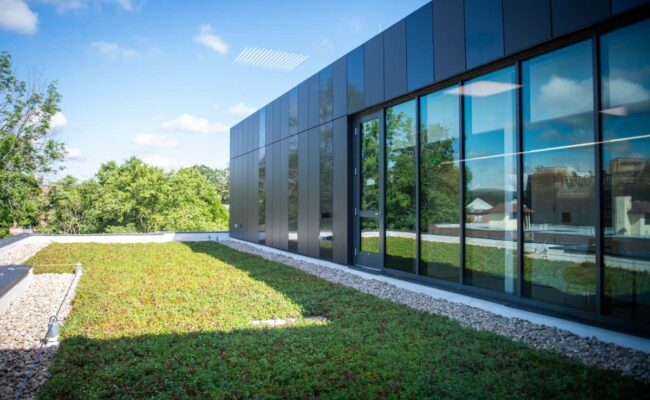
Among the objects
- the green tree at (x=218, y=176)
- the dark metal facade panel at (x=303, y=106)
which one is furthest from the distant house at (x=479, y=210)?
the green tree at (x=218, y=176)

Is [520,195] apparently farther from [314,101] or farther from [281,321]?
[314,101]

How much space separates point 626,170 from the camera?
4.08 meters

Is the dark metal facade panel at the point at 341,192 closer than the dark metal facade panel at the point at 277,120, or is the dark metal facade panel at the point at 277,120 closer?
the dark metal facade panel at the point at 341,192

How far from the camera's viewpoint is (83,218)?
27203mm

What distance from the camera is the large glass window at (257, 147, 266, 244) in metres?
13.5

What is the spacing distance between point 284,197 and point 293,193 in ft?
2.08

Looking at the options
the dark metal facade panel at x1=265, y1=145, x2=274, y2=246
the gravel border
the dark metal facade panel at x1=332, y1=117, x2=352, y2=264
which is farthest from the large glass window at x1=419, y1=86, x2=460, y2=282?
the dark metal facade panel at x1=265, y1=145, x2=274, y2=246

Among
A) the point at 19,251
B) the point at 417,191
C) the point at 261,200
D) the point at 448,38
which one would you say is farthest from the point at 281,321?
the point at 19,251

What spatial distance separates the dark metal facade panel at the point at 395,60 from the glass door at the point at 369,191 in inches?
Answer: 25.3

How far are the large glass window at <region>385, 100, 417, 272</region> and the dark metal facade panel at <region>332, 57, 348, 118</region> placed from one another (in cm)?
143

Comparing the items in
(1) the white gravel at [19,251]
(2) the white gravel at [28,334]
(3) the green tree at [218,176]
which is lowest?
(2) the white gravel at [28,334]

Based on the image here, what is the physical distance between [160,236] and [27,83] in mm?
6938

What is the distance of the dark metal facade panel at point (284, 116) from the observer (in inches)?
468

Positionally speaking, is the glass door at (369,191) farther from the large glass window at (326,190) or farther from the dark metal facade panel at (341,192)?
the large glass window at (326,190)
